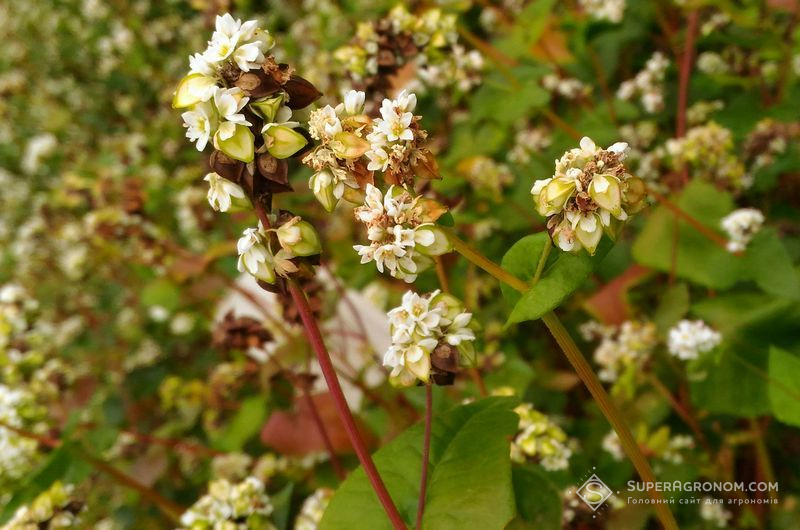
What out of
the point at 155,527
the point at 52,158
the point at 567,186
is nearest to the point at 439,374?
the point at 567,186

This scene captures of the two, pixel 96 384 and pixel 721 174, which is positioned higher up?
pixel 721 174

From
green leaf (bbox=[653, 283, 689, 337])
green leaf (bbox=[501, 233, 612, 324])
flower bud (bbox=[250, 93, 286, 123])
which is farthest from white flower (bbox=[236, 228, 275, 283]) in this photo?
green leaf (bbox=[653, 283, 689, 337])

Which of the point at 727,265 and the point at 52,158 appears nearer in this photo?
the point at 727,265

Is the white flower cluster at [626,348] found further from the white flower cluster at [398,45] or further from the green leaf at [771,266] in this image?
the white flower cluster at [398,45]

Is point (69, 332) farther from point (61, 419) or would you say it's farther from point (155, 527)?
point (155, 527)

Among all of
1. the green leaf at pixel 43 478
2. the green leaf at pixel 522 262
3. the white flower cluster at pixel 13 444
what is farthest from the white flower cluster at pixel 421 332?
the white flower cluster at pixel 13 444

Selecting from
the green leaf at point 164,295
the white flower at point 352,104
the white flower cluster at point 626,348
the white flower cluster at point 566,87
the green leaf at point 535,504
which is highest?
the white flower cluster at point 566,87
